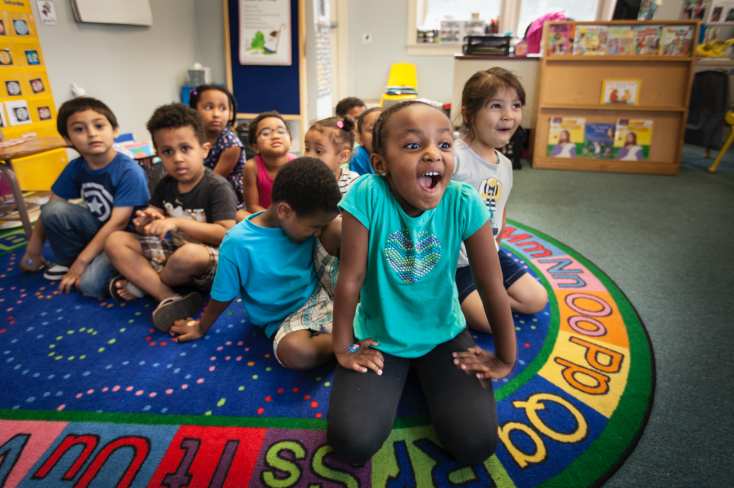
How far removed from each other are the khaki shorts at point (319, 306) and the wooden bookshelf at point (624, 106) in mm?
2903

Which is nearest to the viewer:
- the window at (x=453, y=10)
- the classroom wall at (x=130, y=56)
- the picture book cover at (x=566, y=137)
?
the classroom wall at (x=130, y=56)

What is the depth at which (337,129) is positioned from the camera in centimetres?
169

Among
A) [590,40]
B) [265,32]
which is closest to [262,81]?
[265,32]

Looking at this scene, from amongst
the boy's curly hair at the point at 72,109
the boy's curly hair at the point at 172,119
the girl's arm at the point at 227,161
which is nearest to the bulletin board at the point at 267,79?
the girl's arm at the point at 227,161

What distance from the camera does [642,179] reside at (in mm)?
3250

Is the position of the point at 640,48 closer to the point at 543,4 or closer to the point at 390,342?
the point at 543,4

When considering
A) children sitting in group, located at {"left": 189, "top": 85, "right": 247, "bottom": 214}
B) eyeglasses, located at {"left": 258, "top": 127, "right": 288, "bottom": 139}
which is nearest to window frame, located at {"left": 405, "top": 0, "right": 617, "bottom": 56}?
children sitting in group, located at {"left": 189, "top": 85, "right": 247, "bottom": 214}

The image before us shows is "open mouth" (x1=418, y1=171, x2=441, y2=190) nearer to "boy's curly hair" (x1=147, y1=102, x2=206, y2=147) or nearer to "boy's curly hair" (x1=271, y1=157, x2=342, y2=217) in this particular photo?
"boy's curly hair" (x1=271, y1=157, x2=342, y2=217)

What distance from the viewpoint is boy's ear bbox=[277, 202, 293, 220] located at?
1104 millimetres

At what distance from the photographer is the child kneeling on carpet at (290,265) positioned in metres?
1.09

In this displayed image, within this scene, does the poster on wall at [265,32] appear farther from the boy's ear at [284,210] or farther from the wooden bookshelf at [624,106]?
the boy's ear at [284,210]

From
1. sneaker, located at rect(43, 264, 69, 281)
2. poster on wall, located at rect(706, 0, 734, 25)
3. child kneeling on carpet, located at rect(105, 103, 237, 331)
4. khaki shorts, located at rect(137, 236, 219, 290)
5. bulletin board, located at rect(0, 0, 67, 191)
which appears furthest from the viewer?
poster on wall, located at rect(706, 0, 734, 25)

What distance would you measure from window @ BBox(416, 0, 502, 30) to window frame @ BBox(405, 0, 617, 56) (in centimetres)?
7

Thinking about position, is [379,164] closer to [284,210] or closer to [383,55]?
[284,210]
